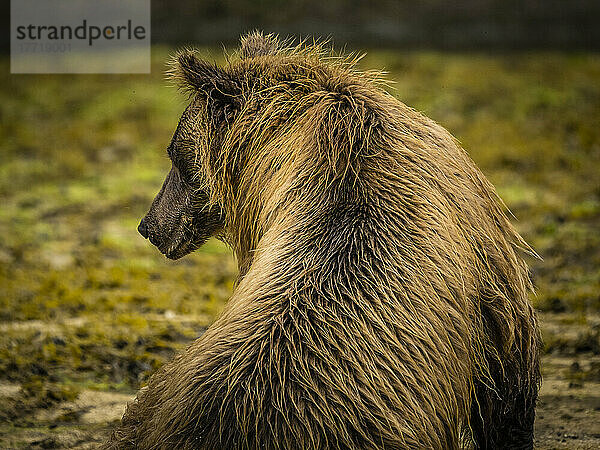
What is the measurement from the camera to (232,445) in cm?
232

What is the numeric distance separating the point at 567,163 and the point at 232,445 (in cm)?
760

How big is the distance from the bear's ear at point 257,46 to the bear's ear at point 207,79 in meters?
0.24

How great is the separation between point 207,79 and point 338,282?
121cm

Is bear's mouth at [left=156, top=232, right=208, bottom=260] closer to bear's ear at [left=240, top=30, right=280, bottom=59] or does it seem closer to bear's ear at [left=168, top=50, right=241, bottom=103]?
bear's ear at [left=168, top=50, right=241, bottom=103]

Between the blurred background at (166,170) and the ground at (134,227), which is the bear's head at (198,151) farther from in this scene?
the ground at (134,227)

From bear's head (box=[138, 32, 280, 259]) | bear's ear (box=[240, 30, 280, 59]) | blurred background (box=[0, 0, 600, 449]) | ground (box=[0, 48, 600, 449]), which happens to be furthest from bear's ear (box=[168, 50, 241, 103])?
ground (box=[0, 48, 600, 449])

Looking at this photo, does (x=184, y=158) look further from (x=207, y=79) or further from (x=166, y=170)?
(x=166, y=170)

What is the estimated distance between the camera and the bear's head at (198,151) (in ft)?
11.1

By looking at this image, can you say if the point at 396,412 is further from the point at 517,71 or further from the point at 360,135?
the point at 517,71

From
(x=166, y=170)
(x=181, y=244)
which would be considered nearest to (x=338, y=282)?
(x=181, y=244)

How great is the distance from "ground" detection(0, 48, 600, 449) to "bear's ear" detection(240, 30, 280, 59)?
0.65 meters

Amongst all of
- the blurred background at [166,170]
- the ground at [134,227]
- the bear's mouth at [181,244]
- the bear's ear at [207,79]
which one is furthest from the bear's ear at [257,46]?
the bear's mouth at [181,244]

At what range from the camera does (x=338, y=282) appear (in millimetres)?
2596

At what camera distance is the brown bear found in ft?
7.83
